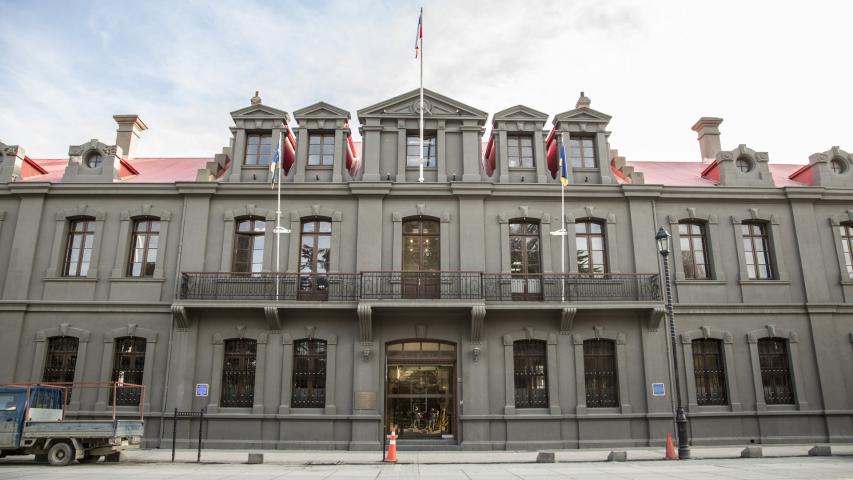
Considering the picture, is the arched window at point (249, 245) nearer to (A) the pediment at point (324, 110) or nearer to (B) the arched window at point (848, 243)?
(A) the pediment at point (324, 110)

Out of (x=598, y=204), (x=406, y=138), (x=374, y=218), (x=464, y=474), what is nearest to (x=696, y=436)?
(x=598, y=204)

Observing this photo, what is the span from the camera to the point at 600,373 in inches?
750

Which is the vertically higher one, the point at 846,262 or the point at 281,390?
the point at 846,262

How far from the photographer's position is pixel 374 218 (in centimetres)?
1986

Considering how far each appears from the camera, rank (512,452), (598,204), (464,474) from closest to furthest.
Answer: (464,474)
(512,452)
(598,204)

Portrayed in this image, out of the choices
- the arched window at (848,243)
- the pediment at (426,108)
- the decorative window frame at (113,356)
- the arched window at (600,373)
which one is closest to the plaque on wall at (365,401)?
the decorative window frame at (113,356)

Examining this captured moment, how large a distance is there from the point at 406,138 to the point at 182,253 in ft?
29.6

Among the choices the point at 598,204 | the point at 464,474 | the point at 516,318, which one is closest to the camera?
the point at 464,474

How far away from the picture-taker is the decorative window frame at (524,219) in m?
19.7

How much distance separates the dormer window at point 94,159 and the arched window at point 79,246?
7.09 ft

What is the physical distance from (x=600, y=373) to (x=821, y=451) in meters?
6.32

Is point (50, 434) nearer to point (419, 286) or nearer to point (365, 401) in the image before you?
point (365, 401)

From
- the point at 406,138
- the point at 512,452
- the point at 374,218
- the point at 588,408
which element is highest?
the point at 406,138

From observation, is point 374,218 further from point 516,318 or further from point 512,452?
point 512,452
